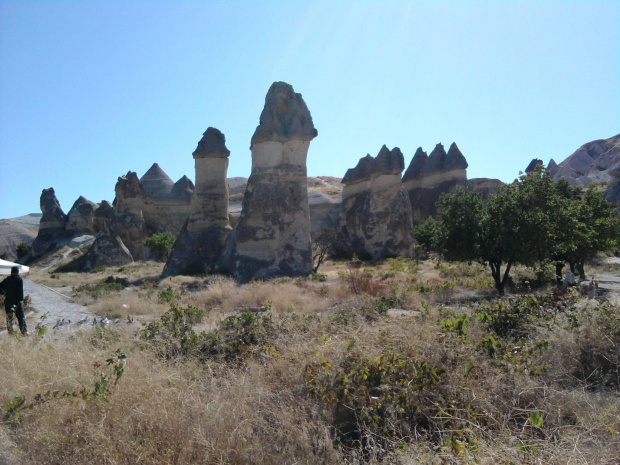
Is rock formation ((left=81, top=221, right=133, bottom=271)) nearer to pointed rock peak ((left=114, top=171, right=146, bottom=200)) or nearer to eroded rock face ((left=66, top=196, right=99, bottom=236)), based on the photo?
pointed rock peak ((left=114, top=171, right=146, bottom=200))

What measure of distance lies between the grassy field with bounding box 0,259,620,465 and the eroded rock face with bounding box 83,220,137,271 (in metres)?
20.5

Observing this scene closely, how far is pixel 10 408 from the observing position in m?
3.07

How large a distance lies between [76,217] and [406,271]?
2537 centimetres

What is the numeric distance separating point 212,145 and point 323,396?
1759cm

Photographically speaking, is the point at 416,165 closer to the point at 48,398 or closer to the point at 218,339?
the point at 218,339

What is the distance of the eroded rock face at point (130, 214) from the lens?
27.4 metres

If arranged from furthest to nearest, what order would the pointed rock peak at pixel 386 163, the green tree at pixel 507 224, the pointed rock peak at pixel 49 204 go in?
the pointed rock peak at pixel 49 204
the pointed rock peak at pixel 386 163
the green tree at pixel 507 224

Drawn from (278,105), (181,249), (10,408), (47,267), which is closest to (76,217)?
(47,267)

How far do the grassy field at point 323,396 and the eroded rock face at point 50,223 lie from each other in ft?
103

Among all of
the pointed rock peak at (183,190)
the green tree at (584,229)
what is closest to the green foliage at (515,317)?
the green tree at (584,229)

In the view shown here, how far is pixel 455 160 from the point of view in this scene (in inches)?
1099

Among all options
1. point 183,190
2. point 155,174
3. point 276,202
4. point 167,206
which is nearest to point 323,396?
point 276,202

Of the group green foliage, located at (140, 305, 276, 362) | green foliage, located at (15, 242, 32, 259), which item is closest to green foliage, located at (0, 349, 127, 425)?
green foliage, located at (140, 305, 276, 362)

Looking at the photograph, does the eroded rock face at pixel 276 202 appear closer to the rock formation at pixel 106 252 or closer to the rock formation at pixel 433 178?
the rock formation at pixel 106 252
